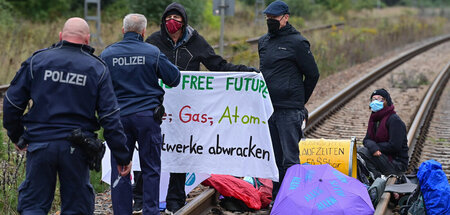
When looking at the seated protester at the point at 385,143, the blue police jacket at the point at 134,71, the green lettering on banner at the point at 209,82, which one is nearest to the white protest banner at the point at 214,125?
the green lettering on banner at the point at 209,82

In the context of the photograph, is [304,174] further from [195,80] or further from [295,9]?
[295,9]

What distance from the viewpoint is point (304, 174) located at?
6.27 metres

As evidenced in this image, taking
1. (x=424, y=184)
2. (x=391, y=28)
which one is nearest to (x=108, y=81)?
(x=424, y=184)

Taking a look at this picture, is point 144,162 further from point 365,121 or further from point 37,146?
point 365,121

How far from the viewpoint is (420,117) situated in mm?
12281

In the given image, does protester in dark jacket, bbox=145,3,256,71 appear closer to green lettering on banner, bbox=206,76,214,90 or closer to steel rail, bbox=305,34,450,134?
green lettering on banner, bbox=206,76,214,90

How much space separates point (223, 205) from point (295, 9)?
4085cm

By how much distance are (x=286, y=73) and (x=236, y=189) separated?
1269mm

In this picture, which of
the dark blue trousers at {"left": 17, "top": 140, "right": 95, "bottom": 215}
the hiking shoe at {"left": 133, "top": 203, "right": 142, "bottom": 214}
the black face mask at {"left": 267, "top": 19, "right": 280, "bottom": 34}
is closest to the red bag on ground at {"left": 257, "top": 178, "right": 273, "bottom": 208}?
the hiking shoe at {"left": 133, "top": 203, "right": 142, "bottom": 214}

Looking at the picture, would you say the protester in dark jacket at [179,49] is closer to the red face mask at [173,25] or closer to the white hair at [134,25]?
the red face mask at [173,25]

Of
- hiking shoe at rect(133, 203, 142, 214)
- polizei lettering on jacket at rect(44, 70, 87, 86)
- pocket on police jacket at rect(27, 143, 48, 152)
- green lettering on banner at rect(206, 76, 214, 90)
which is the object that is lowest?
hiking shoe at rect(133, 203, 142, 214)

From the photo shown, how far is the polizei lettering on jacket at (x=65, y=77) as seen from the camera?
15.1 ft

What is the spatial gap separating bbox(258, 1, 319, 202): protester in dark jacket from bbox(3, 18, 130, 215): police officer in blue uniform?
2.29 m

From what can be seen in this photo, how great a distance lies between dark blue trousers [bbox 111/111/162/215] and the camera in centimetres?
566
